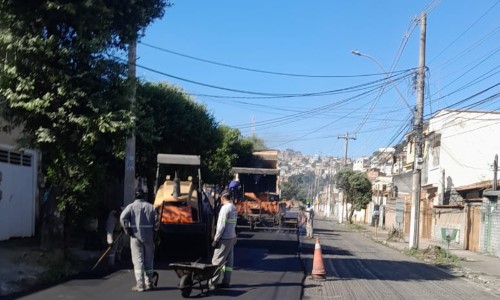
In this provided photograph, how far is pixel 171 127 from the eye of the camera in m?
22.3

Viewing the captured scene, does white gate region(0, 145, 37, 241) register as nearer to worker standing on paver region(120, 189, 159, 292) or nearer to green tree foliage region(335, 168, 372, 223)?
worker standing on paver region(120, 189, 159, 292)

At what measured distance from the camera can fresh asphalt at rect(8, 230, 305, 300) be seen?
9.59 meters

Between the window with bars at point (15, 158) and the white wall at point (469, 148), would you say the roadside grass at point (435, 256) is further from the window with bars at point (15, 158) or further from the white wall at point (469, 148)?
the white wall at point (469, 148)

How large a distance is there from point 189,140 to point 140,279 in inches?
543

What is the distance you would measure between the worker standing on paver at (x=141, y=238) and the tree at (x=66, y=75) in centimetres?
182

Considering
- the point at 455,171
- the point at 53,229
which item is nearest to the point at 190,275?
the point at 53,229

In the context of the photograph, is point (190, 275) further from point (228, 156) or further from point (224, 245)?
point (228, 156)

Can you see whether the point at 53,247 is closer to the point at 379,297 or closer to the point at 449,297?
the point at 379,297

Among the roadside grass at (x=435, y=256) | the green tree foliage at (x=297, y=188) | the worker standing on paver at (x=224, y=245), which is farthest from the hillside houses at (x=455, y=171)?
the green tree foliage at (x=297, y=188)

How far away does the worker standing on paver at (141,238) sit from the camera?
1006 cm

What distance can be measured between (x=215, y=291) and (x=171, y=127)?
12669 mm

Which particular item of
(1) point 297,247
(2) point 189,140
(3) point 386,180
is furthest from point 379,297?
(3) point 386,180

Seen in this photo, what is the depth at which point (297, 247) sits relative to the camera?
1997 cm

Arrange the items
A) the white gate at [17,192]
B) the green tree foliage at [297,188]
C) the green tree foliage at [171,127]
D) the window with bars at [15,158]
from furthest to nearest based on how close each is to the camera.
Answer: the green tree foliage at [297,188] < the green tree foliage at [171,127] < the window with bars at [15,158] < the white gate at [17,192]
